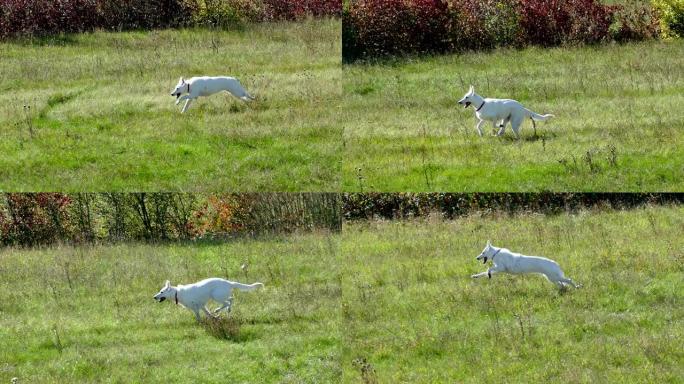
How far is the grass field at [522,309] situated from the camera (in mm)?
20016

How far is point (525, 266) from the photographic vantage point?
2250 cm

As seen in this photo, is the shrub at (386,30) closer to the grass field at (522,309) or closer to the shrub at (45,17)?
the grass field at (522,309)

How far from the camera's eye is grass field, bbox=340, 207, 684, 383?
20.0m

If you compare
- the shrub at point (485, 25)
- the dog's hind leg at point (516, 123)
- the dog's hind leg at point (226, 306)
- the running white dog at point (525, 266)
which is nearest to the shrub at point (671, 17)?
the shrub at point (485, 25)

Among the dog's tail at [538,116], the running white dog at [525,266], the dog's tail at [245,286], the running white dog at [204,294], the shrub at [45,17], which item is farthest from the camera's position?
the shrub at [45,17]

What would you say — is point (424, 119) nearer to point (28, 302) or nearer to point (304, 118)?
point (304, 118)

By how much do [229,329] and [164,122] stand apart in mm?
6936

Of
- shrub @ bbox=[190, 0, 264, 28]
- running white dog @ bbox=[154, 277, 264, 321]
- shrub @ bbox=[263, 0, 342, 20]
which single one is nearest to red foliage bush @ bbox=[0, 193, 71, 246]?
shrub @ bbox=[190, 0, 264, 28]

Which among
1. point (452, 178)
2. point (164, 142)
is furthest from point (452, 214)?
point (164, 142)

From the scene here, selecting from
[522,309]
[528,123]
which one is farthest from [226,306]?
[528,123]

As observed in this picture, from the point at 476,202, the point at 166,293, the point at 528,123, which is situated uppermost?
the point at 528,123

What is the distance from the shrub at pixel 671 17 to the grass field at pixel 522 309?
27.7ft

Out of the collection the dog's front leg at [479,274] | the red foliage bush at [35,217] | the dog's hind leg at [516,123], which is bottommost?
the red foliage bush at [35,217]

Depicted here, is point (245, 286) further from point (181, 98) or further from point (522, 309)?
point (181, 98)
